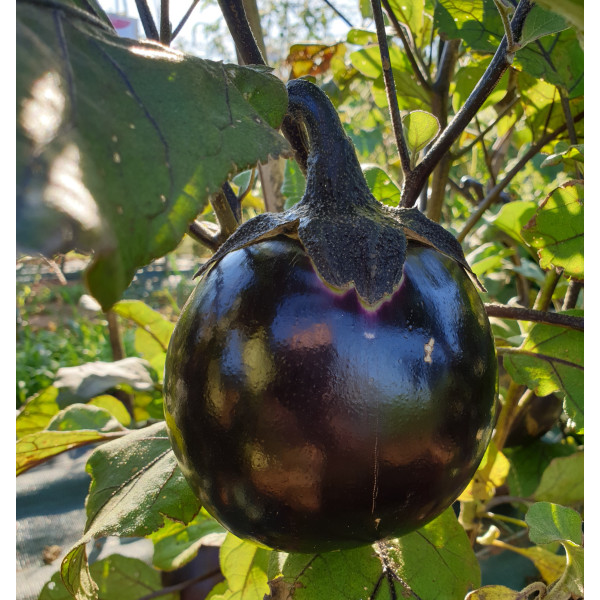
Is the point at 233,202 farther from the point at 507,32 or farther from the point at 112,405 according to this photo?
the point at 112,405

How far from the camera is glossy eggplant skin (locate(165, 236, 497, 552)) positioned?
11.2 inches

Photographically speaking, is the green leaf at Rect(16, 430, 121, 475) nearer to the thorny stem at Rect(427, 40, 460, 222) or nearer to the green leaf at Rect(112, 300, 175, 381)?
the green leaf at Rect(112, 300, 175, 381)

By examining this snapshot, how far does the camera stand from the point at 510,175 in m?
0.72

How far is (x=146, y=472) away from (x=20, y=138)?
0.35 metres

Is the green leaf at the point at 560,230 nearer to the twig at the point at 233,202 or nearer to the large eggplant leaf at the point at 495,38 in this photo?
the large eggplant leaf at the point at 495,38

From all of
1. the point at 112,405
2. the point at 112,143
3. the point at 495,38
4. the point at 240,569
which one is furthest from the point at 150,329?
the point at 112,143

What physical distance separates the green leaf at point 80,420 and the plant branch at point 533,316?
49 cm

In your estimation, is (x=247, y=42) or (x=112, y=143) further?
(x=247, y=42)

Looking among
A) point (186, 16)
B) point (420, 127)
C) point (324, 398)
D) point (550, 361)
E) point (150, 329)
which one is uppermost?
point (186, 16)

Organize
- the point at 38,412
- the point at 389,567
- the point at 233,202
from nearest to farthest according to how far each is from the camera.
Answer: the point at 389,567
the point at 233,202
the point at 38,412

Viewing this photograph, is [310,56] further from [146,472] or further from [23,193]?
[23,193]

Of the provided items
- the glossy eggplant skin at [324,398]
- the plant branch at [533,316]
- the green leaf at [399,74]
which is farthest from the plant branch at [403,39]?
the glossy eggplant skin at [324,398]

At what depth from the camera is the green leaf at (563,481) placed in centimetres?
78

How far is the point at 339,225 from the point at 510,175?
0.49 metres
